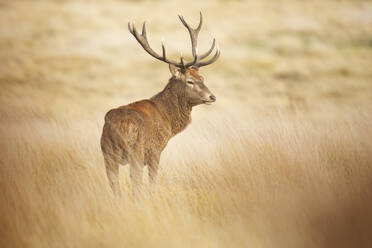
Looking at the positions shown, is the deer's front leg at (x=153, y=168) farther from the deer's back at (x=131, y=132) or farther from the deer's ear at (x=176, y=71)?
the deer's ear at (x=176, y=71)

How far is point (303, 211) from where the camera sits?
12.2 ft

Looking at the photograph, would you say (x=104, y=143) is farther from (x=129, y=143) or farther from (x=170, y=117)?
(x=170, y=117)

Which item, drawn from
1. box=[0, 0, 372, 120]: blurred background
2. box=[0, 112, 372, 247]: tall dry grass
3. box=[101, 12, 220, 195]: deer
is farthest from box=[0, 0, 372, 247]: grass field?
box=[0, 0, 372, 120]: blurred background

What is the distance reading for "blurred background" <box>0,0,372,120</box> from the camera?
21.0 meters

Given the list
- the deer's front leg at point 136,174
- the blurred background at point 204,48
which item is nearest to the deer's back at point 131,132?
the deer's front leg at point 136,174

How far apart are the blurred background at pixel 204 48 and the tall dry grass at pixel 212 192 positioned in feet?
41.6

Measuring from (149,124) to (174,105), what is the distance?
2.33 ft

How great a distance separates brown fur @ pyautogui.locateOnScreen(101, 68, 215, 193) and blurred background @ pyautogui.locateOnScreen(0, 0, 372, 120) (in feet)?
37.9

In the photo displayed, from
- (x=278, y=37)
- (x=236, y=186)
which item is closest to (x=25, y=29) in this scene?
(x=278, y=37)

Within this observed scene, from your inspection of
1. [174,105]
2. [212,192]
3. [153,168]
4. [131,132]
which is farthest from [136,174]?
[174,105]

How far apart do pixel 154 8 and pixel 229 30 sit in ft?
17.4

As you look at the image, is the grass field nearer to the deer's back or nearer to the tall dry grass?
the tall dry grass

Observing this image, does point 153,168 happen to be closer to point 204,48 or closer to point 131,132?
point 131,132

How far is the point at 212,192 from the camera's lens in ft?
13.6
